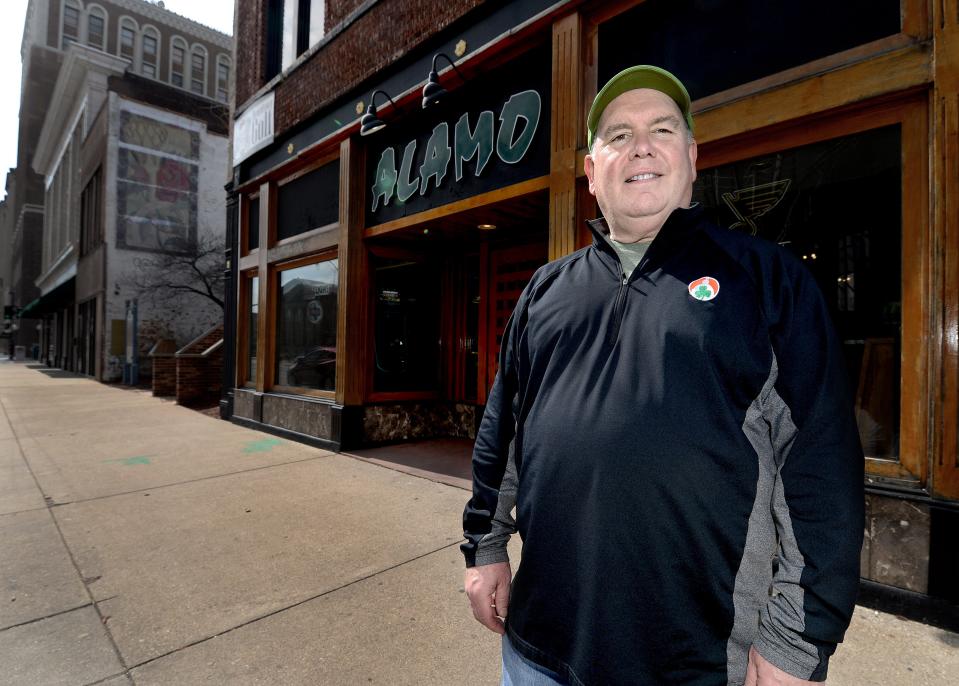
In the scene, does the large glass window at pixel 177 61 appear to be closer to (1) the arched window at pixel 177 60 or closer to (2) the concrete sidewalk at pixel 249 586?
(1) the arched window at pixel 177 60

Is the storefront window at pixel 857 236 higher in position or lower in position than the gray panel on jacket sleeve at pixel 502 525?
higher

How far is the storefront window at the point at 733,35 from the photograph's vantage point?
313cm

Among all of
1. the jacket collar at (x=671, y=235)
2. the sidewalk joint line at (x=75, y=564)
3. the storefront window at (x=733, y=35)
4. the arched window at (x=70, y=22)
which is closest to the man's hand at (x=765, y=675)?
the jacket collar at (x=671, y=235)

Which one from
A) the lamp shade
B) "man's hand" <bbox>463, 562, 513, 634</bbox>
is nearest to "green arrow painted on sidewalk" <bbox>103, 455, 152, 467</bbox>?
the lamp shade

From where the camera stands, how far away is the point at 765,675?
40.3 inches

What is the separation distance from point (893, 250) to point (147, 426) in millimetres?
10307

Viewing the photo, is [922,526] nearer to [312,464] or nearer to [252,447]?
[312,464]

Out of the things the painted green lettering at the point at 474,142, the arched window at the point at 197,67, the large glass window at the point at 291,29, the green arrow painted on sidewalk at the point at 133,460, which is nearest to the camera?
the painted green lettering at the point at 474,142

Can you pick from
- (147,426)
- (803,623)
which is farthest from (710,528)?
(147,426)

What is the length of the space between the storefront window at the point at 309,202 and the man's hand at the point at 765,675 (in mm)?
7365

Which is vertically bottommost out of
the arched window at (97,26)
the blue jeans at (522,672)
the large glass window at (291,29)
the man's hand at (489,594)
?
the blue jeans at (522,672)

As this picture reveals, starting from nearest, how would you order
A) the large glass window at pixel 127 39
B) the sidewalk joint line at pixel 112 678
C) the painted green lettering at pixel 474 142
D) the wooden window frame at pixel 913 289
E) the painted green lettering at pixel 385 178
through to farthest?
the sidewalk joint line at pixel 112 678 → the wooden window frame at pixel 913 289 → the painted green lettering at pixel 474 142 → the painted green lettering at pixel 385 178 → the large glass window at pixel 127 39

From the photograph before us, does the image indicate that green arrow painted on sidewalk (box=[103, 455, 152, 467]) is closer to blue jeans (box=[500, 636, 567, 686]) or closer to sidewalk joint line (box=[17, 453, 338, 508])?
sidewalk joint line (box=[17, 453, 338, 508])

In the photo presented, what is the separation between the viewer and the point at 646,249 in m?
1.36
